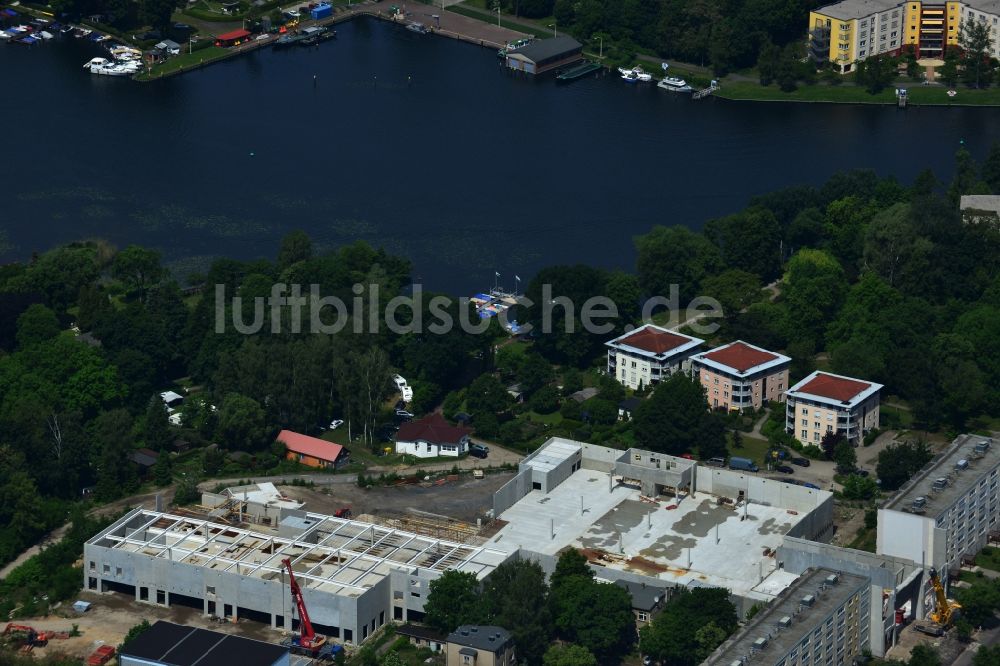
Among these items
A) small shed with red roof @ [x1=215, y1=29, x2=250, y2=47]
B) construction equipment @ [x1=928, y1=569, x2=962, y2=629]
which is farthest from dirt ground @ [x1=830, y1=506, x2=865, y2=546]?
small shed with red roof @ [x1=215, y1=29, x2=250, y2=47]

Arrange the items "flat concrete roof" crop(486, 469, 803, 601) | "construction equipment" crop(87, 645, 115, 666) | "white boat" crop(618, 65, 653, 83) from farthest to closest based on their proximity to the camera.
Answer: "white boat" crop(618, 65, 653, 83), "flat concrete roof" crop(486, 469, 803, 601), "construction equipment" crop(87, 645, 115, 666)

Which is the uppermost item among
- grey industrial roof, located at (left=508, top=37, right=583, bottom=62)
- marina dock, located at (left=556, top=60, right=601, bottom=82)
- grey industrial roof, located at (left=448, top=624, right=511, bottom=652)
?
grey industrial roof, located at (left=508, top=37, right=583, bottom=62)

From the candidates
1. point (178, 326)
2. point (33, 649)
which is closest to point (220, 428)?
point (178, 326)

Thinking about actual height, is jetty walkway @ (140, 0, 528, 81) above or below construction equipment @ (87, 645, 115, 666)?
above

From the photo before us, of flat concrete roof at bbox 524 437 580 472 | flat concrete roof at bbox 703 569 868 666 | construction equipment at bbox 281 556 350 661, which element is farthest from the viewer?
flat concrete roof at bbox 524 437 580 472

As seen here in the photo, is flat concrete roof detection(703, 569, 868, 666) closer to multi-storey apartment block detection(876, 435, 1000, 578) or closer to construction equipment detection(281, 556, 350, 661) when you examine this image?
multi-storey apartment block detection(876, 435, 1000, 578)

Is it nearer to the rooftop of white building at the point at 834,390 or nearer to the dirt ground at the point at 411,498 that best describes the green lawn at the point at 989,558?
the rooftop of white building at the point at 834,390
